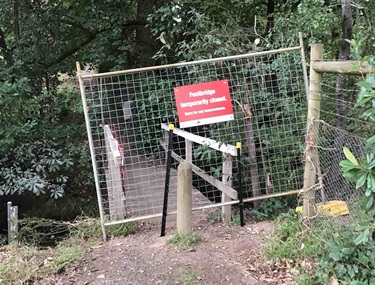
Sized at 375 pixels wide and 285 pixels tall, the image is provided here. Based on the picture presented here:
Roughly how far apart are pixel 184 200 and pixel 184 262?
2.07ft

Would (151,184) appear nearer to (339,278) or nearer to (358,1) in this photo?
(339,278)

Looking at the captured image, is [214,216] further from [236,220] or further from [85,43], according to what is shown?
[85,43]

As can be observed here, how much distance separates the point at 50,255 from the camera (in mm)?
4023

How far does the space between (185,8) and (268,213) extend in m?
3.79

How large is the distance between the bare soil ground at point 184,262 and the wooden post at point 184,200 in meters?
0.20

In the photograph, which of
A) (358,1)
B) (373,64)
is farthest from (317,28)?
(373,64)

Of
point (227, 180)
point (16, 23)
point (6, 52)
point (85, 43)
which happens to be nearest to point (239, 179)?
point (227, 180)

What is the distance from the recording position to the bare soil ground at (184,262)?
133 inches

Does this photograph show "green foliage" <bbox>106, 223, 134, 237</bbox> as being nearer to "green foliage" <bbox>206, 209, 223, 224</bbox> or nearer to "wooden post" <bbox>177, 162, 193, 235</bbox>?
"wooden post" <bbox>177, 162, 193, 235</bbox>

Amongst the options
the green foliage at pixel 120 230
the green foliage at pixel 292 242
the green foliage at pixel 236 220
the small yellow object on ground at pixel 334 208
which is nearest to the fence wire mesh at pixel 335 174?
the small yellow object on ground at pixel 334 208

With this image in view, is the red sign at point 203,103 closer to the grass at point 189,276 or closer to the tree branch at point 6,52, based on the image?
the grass at point 189,276

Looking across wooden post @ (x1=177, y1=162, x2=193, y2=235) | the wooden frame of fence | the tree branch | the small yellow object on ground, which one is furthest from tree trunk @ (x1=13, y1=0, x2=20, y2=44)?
the small yellow object on ground

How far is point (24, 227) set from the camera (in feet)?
17.5

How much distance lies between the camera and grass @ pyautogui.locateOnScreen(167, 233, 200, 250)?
3.86 m
